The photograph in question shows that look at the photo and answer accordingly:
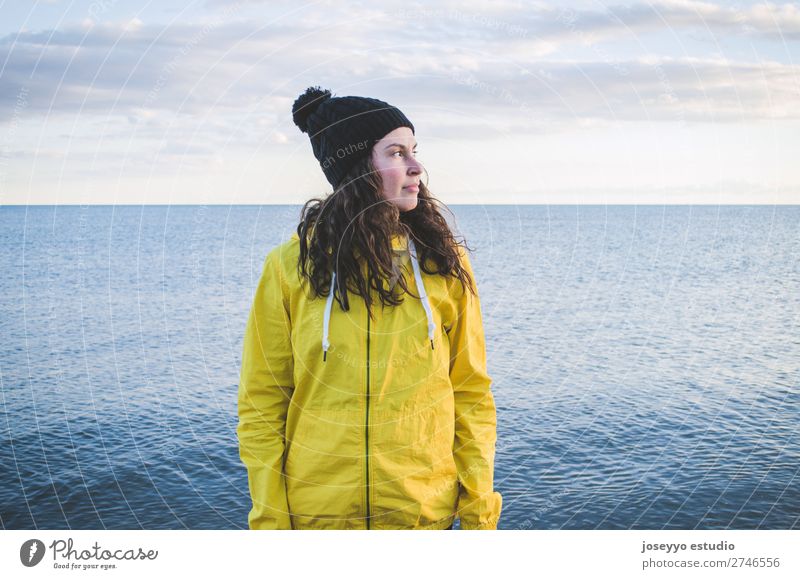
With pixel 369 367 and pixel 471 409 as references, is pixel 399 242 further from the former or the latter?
pixel 471 409

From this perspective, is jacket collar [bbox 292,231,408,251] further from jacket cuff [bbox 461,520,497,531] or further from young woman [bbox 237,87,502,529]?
jacket cuff [bbox 461,520,497,531]

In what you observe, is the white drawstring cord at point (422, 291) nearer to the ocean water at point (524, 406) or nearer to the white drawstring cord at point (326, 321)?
the white drawstring cord at point (326, 321)

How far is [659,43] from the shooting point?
57.9 feet

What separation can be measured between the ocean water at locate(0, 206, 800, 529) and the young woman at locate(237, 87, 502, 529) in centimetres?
1122

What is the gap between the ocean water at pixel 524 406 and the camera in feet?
45.8

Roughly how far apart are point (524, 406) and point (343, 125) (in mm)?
15782

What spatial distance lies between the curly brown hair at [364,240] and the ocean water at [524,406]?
1150 cm

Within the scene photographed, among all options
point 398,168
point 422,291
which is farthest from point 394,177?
point 422,291

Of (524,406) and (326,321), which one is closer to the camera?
Answer: (326,321)

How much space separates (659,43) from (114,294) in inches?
1101

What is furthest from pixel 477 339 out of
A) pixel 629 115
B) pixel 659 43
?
pixel 629 115
